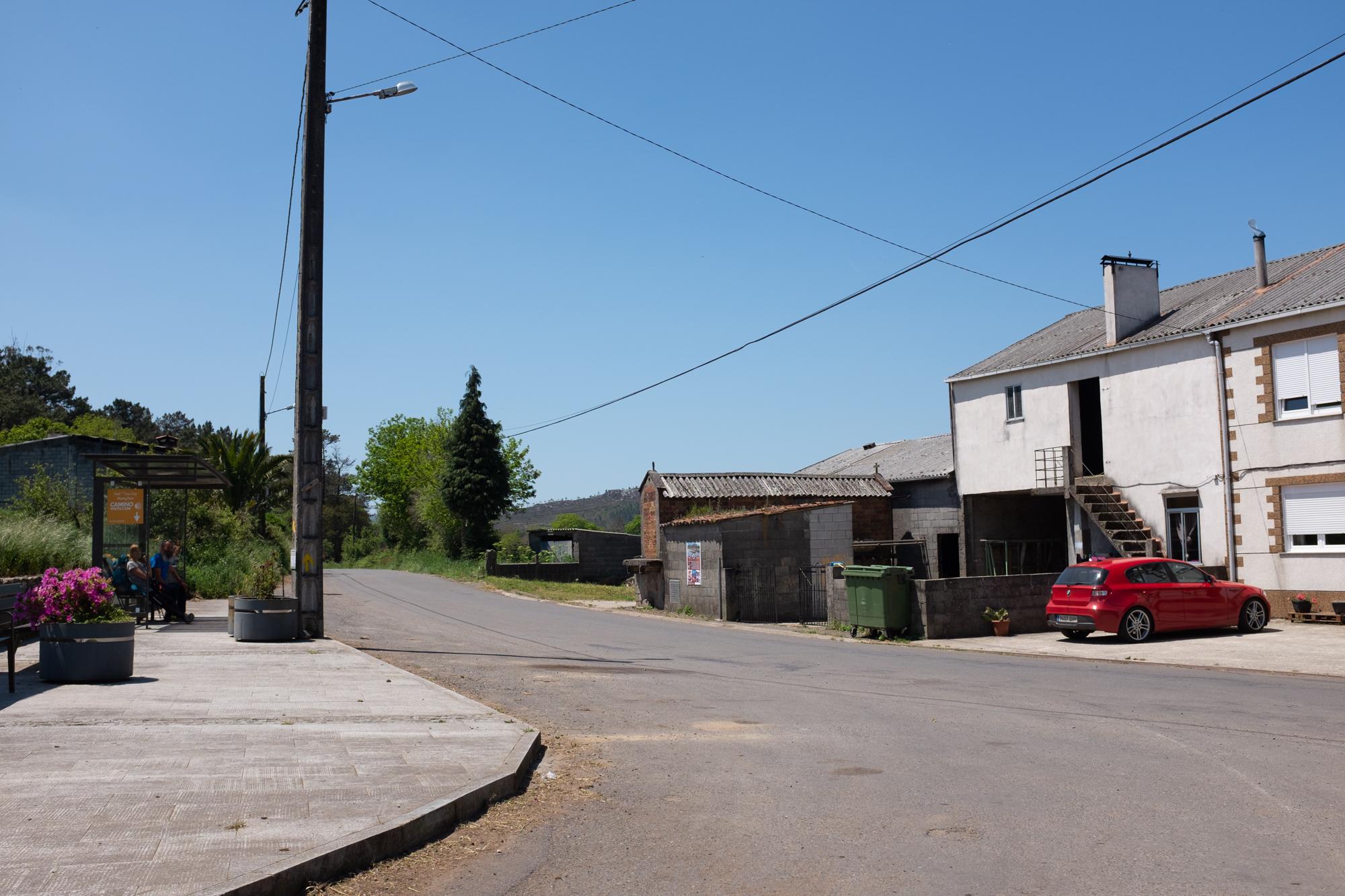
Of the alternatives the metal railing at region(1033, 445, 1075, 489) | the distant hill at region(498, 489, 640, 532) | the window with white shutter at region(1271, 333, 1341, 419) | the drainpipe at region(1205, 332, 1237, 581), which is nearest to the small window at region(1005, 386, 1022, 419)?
the metal railing at region(1033, 445, 1075, 489)

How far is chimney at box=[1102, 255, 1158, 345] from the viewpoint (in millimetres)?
29859

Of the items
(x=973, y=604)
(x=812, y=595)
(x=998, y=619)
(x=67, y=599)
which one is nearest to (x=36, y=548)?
(x=67, y=599)

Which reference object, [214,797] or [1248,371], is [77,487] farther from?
[1248,371]

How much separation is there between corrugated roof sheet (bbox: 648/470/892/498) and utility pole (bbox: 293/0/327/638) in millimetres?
24161

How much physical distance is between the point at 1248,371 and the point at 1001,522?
11.3 metres

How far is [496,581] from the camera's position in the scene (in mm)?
50000

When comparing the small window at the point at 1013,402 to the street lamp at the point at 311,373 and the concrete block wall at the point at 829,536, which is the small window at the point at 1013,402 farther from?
the street lamp at the point at 311,373

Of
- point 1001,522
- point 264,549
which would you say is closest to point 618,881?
point 264,549

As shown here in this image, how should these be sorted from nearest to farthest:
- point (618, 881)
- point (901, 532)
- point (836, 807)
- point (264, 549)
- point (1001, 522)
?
point (618, 881), point (836, 807), point (264, 549), point (1001, 522), point (901, 532)

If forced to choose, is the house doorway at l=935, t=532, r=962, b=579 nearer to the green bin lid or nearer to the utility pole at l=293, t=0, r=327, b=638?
the green bin lid

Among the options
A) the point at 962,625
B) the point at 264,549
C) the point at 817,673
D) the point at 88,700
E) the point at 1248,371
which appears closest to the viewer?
the point at 88,700

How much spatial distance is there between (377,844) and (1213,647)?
17247 millimetres

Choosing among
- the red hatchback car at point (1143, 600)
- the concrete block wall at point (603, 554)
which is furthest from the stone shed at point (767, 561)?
the concrete block wall at point (603, 554)

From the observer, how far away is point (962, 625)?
73.0ft
